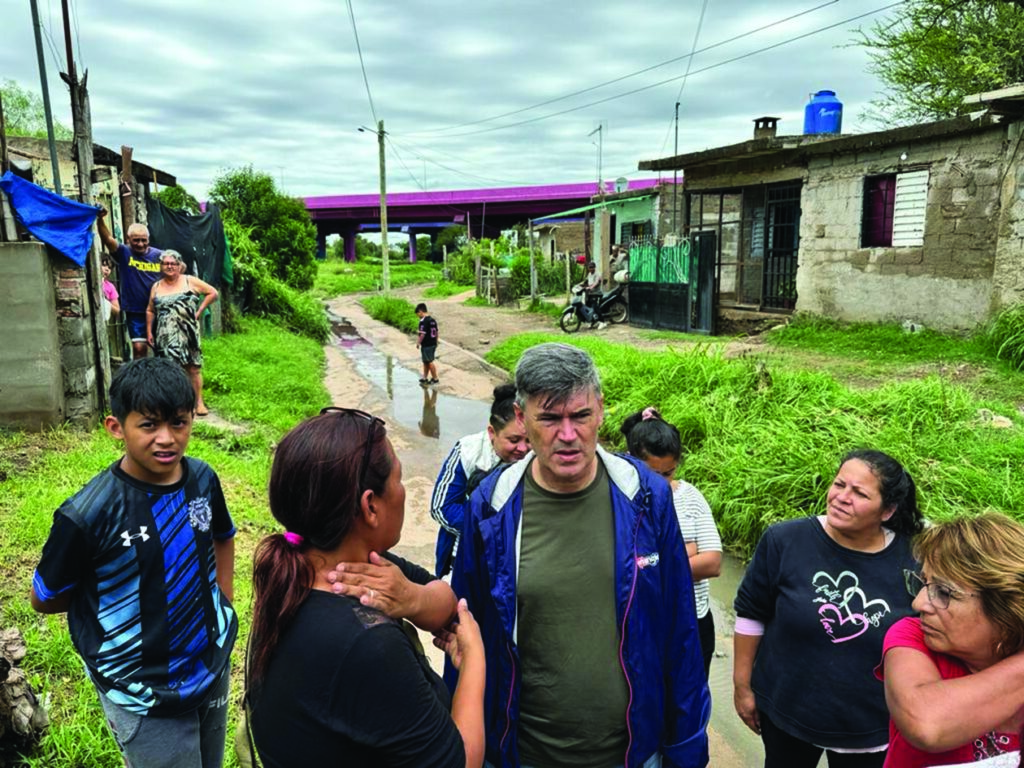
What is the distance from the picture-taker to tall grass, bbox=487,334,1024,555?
4.80m

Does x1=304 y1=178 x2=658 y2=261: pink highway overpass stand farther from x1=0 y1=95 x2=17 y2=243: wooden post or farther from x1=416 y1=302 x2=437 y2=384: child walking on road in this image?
x1=0 y1=95 x2=17 y2=243: wooden post

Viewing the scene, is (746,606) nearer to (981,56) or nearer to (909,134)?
(909,134)

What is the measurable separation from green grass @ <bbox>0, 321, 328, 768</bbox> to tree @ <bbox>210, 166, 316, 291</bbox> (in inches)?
324

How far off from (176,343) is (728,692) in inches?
229

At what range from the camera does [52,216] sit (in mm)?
5934

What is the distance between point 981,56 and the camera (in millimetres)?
15719

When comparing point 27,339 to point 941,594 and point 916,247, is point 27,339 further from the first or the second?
point 916,247

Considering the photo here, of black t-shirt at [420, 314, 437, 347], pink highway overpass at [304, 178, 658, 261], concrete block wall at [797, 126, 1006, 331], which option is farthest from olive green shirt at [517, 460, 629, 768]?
pink highway overpass at [304, 178, 658, 261]

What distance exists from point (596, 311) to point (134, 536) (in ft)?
47.9

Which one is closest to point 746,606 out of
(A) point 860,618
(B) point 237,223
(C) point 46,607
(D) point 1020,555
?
(A) point 860,618

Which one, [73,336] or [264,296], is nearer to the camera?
[73,336]

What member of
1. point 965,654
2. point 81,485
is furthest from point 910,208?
point 81,485

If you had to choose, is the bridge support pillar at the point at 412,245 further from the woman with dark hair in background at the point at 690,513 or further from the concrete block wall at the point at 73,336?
the woman with dark hair in background at the point at 690,513

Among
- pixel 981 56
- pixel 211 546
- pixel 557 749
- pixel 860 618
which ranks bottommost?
pixel 557 749
